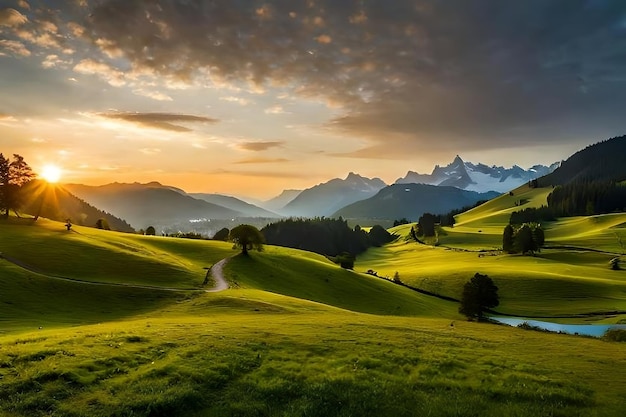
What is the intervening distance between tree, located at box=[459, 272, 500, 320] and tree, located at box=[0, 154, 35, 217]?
380 ft

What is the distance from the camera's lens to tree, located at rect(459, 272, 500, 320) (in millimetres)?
80312

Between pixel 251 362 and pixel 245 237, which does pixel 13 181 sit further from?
pixel 251 362

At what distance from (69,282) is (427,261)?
150443 mm

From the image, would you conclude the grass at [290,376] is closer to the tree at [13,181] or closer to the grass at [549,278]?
the grass at [549,278]

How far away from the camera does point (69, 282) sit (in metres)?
58.3

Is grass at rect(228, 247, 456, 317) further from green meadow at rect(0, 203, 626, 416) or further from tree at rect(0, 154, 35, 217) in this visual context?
tree at rect(0, 154, 35, 217)

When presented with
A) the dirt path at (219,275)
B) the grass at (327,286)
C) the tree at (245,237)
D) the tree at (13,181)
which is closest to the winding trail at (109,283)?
the dirt path at (219,275)

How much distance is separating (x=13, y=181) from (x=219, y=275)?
242ft

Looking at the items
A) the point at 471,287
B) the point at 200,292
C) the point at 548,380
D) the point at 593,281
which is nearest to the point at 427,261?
the point at 593,281

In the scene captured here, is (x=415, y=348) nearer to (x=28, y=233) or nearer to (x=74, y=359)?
(x=74, y=359)

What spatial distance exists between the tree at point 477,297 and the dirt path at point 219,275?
48260 mm

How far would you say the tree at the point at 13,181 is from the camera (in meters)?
106

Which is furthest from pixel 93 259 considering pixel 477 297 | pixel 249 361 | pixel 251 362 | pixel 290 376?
pixel 477 297

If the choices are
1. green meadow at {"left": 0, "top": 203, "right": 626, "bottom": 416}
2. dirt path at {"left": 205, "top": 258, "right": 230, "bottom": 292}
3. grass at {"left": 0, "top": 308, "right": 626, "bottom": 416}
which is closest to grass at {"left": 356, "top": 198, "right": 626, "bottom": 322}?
dirt path at {"left": 205, "top": 258, "right": 230, "bottom": 292}
